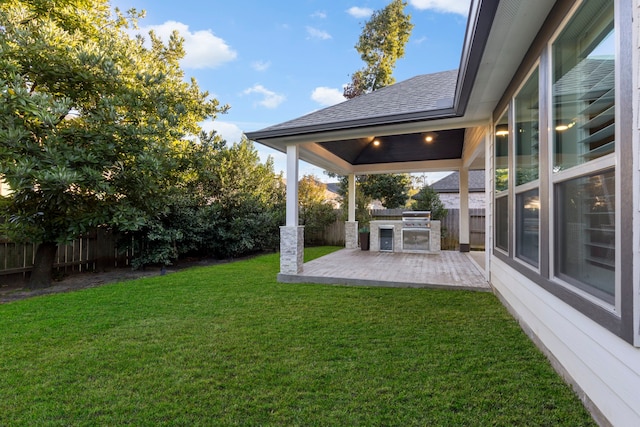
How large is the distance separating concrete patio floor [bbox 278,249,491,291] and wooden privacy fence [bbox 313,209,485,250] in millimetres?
3560

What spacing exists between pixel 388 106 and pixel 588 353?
4.41 m

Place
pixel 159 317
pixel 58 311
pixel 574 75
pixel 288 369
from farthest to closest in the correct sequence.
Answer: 1. pixel 58 311
2. pixel 159 317
3. pixel 288 369
4. pixel 574 75

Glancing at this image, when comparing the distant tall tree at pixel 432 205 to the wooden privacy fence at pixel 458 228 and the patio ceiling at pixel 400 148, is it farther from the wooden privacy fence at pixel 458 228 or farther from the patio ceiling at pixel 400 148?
the patio ceiling at pixel 400 148

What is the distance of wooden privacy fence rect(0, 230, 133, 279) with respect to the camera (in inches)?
218

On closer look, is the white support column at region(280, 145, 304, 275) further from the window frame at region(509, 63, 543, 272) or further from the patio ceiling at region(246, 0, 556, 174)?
the window frame at region(509, 63, 543, 272)

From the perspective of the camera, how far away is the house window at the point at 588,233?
171 cm

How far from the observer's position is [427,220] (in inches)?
360

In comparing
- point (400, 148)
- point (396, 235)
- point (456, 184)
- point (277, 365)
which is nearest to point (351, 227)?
point (396, 235)

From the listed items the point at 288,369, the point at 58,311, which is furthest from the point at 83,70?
the point at 288,369

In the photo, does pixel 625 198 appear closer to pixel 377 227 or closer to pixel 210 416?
pixel 210 416

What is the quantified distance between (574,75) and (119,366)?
164 inches

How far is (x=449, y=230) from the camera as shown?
36.8ft

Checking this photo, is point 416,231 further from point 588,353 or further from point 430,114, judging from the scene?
point 588,353

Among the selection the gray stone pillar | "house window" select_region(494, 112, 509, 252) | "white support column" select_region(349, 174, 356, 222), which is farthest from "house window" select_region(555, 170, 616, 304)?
"white support column" select_region(349, 174, 356, 222)
